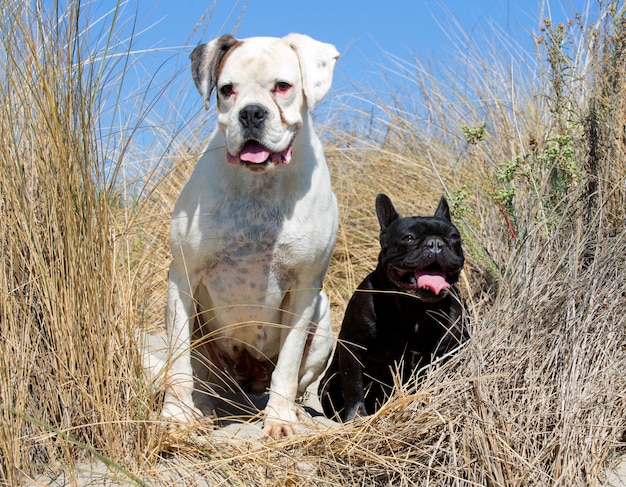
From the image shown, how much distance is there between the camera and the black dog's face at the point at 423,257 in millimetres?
3791

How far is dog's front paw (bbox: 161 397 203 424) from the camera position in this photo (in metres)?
3.47

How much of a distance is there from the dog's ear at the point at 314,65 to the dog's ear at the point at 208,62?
31 centimetres

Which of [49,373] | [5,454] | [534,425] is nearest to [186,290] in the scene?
[49,373]

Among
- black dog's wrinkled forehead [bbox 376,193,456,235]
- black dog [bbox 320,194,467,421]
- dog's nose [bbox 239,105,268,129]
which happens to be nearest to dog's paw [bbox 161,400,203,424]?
black dog [bbox 320,194,467,421]

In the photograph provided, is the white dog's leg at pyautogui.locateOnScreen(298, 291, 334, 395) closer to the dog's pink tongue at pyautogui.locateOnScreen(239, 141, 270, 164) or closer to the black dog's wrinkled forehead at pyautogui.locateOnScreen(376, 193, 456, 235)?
the black dog's wrinkled forehead at pyautogui.locateOnScreen(376, 193, 456, 235)

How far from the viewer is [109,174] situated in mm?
3332

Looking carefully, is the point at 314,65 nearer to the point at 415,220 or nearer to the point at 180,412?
the point at 415,220

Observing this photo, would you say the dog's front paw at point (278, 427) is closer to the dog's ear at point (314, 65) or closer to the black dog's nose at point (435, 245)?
the black dog's nose at point (435, 245)

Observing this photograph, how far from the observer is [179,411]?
3660 mm

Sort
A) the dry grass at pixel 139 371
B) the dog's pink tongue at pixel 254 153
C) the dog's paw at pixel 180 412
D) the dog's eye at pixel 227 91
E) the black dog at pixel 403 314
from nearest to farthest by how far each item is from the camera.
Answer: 1. the dry grass at pixel 139 371
2. the dog's paw at pixel 180 412
3. the dog's pink tongue at pixel 254 153
4. the dog's eye at pixel 227 91
5. the black dog at pixel 403 314

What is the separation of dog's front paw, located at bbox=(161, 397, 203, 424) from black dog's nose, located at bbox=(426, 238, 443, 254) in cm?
129

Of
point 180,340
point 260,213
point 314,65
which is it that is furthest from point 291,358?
point 314,65

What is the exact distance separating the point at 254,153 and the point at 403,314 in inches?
42.5

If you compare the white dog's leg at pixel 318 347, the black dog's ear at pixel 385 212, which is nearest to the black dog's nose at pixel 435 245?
the black dog's ear at pixel 385 212
